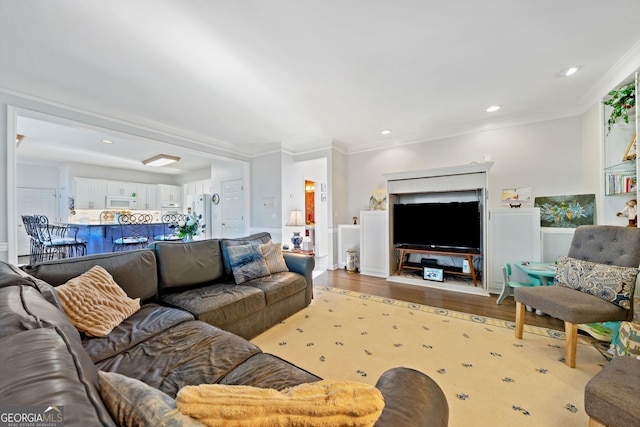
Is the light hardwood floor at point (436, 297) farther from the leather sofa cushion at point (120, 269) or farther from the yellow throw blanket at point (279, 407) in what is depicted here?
the yellow throw blanket at point (279, 407)

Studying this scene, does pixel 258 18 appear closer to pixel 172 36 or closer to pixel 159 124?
pixel 172 36

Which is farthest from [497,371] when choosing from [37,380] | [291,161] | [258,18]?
[291,161]

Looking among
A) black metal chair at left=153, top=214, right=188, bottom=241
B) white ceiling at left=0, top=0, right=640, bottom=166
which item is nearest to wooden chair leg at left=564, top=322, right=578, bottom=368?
white ceiling at left=0, top=0, right=640, bottom=166

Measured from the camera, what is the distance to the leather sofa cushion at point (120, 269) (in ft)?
5.40

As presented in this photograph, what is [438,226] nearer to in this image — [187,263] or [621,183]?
[621,183]

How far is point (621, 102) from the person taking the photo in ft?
8.04

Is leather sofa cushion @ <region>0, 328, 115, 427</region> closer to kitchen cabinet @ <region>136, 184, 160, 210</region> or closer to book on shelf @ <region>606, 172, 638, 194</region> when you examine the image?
book on shelf @ <region>606, 172, 638, 194</region>

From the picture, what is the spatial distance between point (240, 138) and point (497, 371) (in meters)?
4.89

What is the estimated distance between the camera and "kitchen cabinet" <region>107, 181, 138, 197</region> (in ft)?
23.2

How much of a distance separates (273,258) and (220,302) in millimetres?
968

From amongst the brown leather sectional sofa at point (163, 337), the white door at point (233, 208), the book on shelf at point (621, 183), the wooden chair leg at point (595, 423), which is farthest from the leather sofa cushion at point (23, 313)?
the white door at point (233, 208)

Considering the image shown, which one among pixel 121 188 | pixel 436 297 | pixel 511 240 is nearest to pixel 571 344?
pixel 436 297

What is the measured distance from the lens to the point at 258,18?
6.07 feet

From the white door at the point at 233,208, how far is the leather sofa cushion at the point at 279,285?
320cm
